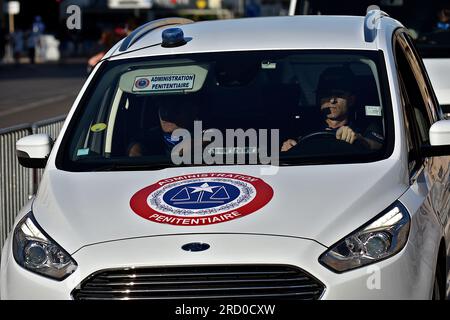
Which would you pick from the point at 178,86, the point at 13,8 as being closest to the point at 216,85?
the point at 178,86

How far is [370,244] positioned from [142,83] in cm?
207

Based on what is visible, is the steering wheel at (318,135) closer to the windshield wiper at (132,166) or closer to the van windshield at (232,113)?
the van windshield at (232,113)

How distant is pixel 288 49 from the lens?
23.5 ft

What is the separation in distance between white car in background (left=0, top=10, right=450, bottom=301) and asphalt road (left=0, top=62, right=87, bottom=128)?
14.8 m

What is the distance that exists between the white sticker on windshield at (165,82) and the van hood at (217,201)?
0.83 m

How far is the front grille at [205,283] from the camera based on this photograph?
5.53 m

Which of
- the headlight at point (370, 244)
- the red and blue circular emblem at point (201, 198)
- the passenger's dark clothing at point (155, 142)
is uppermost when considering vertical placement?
the passenger's dark clothing at point (155, 142)

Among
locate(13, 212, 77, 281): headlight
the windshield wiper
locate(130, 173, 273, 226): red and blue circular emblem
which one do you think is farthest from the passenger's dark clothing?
locate(13, 212, 77, 281): headlight

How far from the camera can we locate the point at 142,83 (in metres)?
7.25

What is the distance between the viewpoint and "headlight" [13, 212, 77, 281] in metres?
5.71

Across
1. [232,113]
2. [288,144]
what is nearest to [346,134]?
[288,144]

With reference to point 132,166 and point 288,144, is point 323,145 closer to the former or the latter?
point 288,144

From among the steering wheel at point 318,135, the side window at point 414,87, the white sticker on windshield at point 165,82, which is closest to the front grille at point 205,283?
the steering wheel at point 318,135
